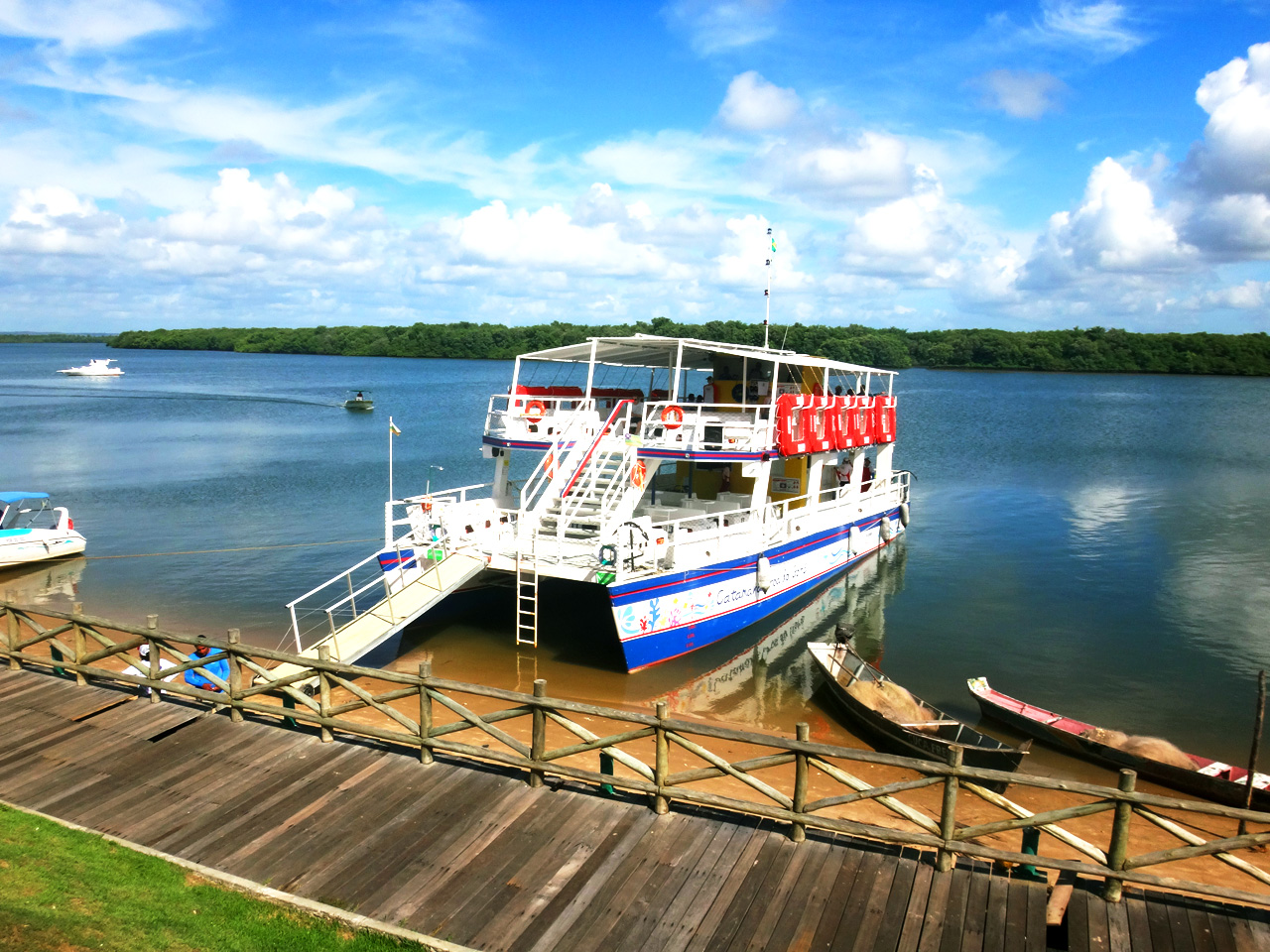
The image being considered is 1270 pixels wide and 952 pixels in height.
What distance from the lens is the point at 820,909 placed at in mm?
7332

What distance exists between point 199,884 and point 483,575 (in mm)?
12873

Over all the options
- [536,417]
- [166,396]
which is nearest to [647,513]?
[536,417]

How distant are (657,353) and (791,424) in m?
4.30

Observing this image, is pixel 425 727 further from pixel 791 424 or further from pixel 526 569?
pixel 791 424

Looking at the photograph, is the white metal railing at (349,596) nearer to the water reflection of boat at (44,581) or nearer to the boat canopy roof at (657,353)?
the boat canopy roof at (657,353)

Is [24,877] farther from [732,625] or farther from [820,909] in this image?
[732,625]

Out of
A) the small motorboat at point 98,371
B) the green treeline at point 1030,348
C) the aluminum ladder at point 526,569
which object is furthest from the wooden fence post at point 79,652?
the small motorboat at point 98,371

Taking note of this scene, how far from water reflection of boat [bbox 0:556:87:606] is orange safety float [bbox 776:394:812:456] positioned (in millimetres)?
20143

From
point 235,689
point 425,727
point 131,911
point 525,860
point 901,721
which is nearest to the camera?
point 131,911

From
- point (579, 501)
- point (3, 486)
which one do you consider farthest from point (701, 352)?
point (3, 486)

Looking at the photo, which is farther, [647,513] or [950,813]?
[647,513]

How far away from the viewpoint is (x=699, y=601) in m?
18.9

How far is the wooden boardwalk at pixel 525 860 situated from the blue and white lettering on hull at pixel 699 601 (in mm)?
7932

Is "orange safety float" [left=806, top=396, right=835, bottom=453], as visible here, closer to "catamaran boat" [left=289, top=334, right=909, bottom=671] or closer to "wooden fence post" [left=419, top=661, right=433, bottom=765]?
"catamaran boat" [left=289, top=334, right=909, bottom=671]
